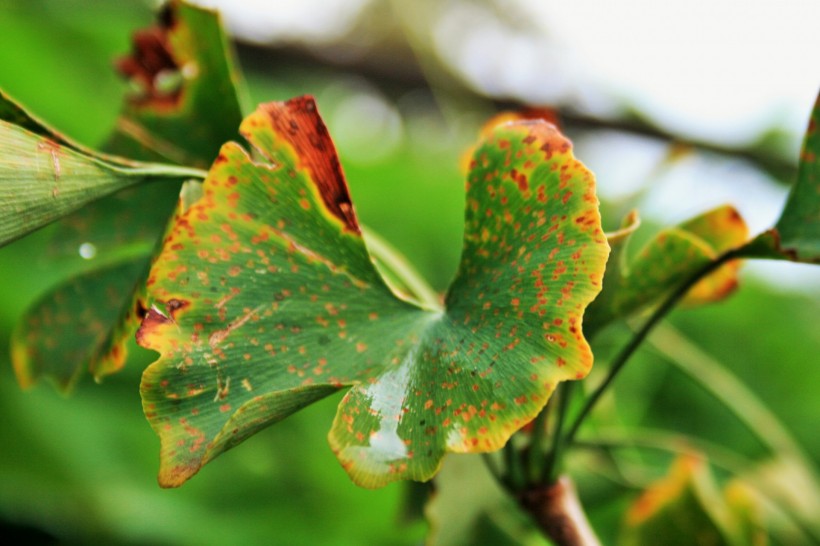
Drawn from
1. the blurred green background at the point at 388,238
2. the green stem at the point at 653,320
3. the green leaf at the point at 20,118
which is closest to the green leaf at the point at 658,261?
the green stem at the point at 653,320

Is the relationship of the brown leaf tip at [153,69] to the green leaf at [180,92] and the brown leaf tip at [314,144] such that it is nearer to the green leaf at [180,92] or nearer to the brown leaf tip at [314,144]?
the green leaf at [180,92]

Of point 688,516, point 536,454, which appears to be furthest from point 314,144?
point 688,516

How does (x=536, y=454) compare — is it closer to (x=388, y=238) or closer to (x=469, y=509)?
(x=469, y=509)

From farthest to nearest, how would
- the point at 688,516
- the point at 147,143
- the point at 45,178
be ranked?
the point at 688,516 → the point at 147,143 → the point at 45,178

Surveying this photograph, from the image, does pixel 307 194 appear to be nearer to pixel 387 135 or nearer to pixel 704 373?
pixel 704 373

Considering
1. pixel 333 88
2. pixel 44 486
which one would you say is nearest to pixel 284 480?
pixel 44 486

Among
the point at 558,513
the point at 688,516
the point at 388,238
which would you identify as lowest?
the point at 388,238
